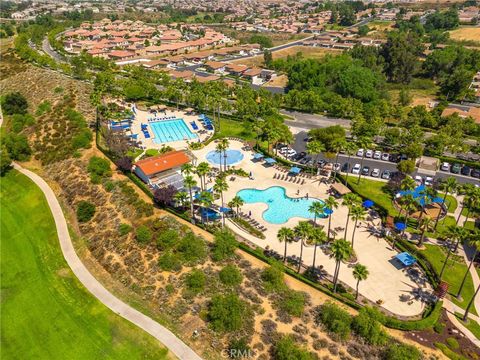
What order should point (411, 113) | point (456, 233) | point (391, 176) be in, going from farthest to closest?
point (411, 113)
point (391, 176)
point (456, 233)

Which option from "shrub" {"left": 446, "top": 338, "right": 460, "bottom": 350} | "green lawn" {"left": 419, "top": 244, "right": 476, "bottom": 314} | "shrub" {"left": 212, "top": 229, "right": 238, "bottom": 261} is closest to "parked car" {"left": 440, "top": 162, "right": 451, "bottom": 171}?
"green lawn" {"left": 419, "top": 244, "right": 476, "bottom": 314}

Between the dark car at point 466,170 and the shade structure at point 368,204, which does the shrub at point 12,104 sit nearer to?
the shade structure at point 368,204

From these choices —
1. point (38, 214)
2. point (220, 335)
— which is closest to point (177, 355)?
point (220, 335)

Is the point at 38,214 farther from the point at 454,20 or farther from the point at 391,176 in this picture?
the point at 454,20

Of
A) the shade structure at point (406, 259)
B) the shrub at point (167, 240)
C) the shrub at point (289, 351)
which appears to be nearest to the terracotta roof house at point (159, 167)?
the shrub at point (167, 240)

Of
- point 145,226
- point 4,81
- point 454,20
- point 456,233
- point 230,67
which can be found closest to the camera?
point 456,233

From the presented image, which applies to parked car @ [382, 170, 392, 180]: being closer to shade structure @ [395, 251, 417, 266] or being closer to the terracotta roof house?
shade structure @ [395, 251, 417, 266]
